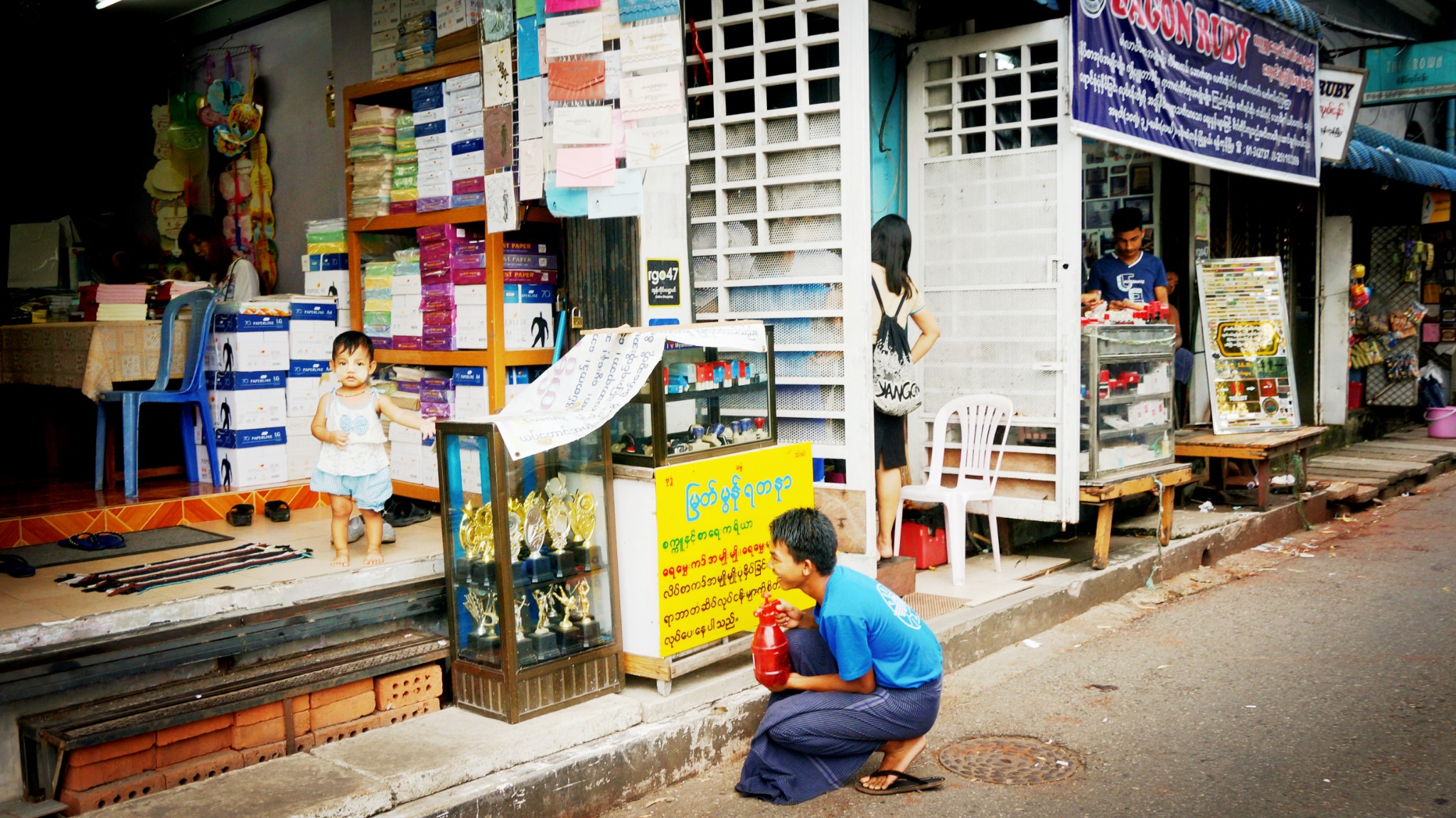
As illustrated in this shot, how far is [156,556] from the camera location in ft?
18.5

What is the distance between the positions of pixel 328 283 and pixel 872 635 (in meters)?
A: 5.01

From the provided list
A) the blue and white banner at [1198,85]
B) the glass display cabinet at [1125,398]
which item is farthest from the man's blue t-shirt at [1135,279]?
the blue and white banner at [1198,85]

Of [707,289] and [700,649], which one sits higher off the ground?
[707,289]

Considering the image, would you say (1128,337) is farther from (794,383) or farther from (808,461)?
(808,461)

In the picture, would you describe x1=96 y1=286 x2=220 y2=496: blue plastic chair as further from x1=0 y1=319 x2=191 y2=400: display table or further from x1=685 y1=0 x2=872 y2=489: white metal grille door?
x1=685 y1=0 x2=872 y2=489: white metal grille door

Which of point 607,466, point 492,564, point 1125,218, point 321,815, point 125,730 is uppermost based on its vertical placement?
point 1125,218

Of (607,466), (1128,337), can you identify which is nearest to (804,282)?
(607,466)

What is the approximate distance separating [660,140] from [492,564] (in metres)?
2.18

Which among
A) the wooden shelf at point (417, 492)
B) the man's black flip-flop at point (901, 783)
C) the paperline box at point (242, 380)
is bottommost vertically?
the man's black flip-flop at point (901, 783)

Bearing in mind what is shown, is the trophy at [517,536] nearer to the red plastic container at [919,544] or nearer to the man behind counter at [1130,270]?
the red plastic container at [919,544]

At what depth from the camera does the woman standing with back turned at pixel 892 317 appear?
7039 mm

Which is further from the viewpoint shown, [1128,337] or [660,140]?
[1128,337]

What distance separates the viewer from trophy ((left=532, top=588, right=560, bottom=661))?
4945 millimetres

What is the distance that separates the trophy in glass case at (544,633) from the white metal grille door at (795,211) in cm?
208
